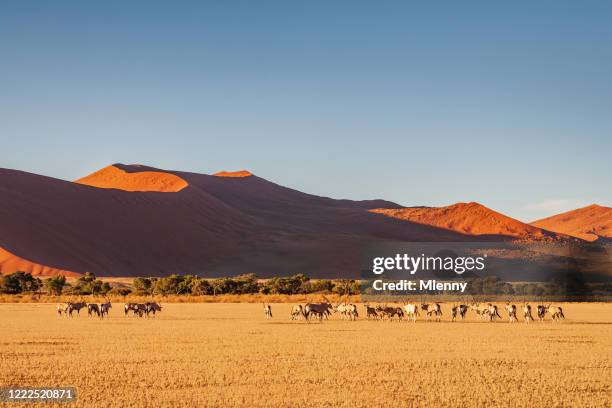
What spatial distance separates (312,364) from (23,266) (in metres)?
87.2

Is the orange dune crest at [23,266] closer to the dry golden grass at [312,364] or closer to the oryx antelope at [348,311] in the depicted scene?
the oryx antelope at [348,311]

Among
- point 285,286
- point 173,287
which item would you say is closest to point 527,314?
point 285,286

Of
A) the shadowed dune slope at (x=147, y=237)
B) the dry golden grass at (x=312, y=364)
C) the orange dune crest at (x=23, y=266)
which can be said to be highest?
the shadowed dune slope at (x=147, y=237)

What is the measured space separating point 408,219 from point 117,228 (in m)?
80.7

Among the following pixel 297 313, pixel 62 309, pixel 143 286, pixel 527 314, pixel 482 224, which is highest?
pixel 482 224

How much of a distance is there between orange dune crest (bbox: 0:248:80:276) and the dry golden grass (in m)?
66.3

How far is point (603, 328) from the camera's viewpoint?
3847cm

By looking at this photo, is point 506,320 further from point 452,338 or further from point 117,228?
point 117,228

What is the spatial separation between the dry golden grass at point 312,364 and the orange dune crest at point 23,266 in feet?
218

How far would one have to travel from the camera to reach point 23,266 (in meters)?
103

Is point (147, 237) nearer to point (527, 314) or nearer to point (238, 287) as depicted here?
point (238, 287)

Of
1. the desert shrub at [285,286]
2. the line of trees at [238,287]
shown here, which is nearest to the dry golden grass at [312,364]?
the line of trees at [238,287]

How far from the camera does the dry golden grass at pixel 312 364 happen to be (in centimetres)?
1694

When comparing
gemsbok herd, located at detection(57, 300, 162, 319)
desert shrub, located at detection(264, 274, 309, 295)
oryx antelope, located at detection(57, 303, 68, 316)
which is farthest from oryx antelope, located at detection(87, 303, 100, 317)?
desert shrub, located at detection(264, 274, 309, 295)
